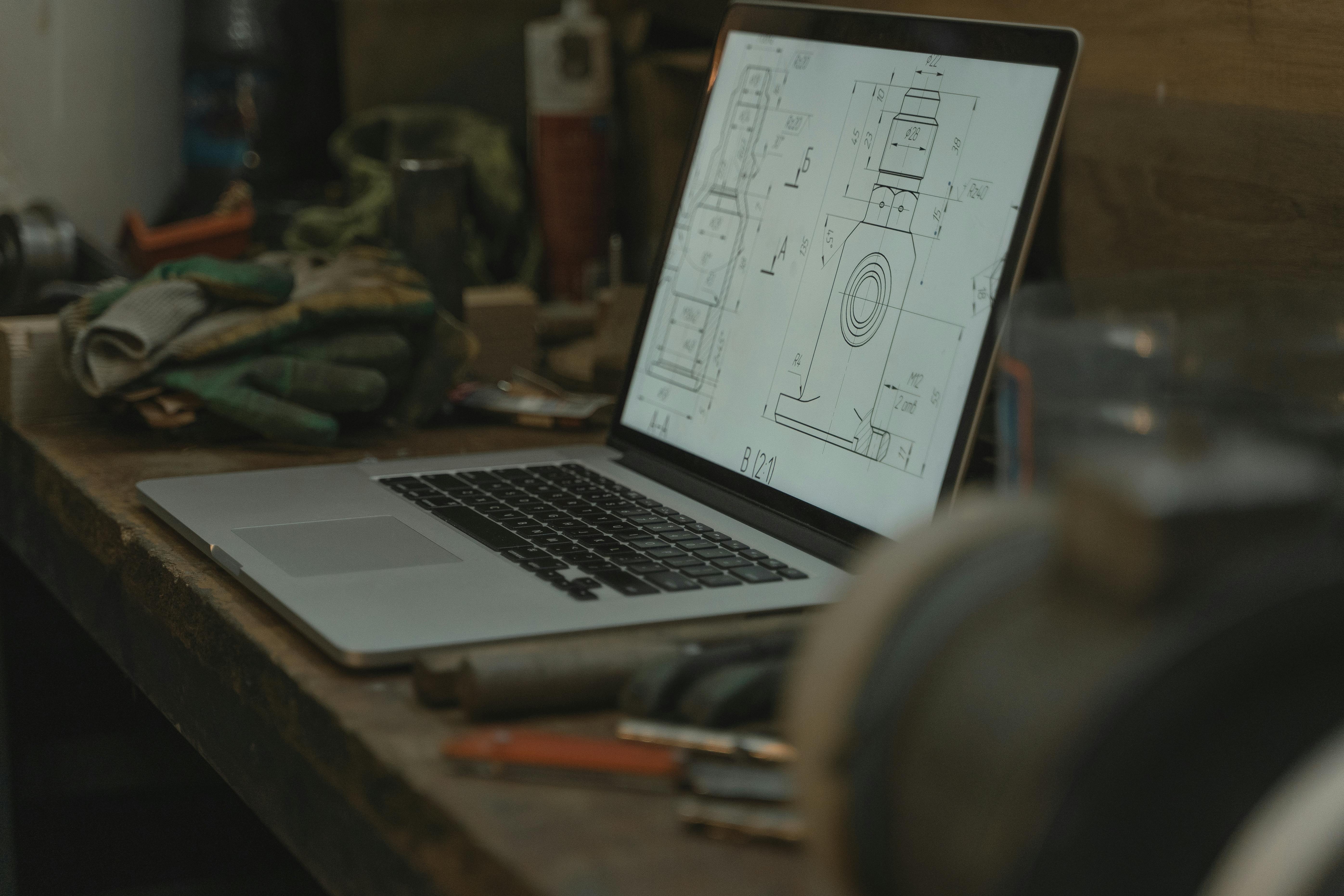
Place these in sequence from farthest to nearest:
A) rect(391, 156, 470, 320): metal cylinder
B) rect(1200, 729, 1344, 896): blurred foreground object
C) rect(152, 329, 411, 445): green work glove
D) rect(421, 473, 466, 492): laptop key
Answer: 1. rect(391, 156, 470, 320): metal cylinder
2. rect(152, 329, 411, 445): green work glove
3. rect(421, 473, 466, 492): laptop key
4. rect(1200, 729, 1344, 896): blurred foreground object

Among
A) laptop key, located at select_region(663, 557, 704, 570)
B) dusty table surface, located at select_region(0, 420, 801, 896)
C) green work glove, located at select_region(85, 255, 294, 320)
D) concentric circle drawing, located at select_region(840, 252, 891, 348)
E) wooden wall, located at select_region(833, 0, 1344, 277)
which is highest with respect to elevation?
wooden wall, located at select_region(833, 0, 1344, 277)

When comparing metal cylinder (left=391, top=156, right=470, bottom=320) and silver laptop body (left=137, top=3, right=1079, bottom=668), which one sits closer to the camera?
silver laptop body (left=137, top=3, right=1079, bottom=668)

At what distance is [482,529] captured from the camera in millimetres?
822

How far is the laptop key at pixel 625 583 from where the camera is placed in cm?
71

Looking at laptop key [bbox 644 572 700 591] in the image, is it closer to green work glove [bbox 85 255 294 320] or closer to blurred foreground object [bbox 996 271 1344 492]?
blurred foreground object [bbox 996 271 1344 492]

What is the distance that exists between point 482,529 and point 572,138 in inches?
38.0

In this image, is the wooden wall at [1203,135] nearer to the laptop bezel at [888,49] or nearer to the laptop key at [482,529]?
the laptop bezel at [888,49]

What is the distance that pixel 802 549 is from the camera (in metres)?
0.82

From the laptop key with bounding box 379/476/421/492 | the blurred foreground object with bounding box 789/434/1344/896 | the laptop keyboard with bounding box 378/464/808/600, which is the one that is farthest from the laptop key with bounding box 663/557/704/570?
the blurred foreground object with bounding box 789/434/1344/896

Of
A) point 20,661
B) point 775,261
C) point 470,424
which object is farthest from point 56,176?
point 775,261

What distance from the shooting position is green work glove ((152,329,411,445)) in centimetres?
107

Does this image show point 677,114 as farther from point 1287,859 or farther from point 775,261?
point 1287,859

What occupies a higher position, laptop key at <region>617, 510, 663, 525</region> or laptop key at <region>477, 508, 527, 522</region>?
laptop key at <region>617, 510, 663, 525</region>

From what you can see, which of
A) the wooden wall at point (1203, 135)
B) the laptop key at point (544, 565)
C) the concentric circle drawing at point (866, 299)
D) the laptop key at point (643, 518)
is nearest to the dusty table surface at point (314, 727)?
the laptop key at point (544, 565)
